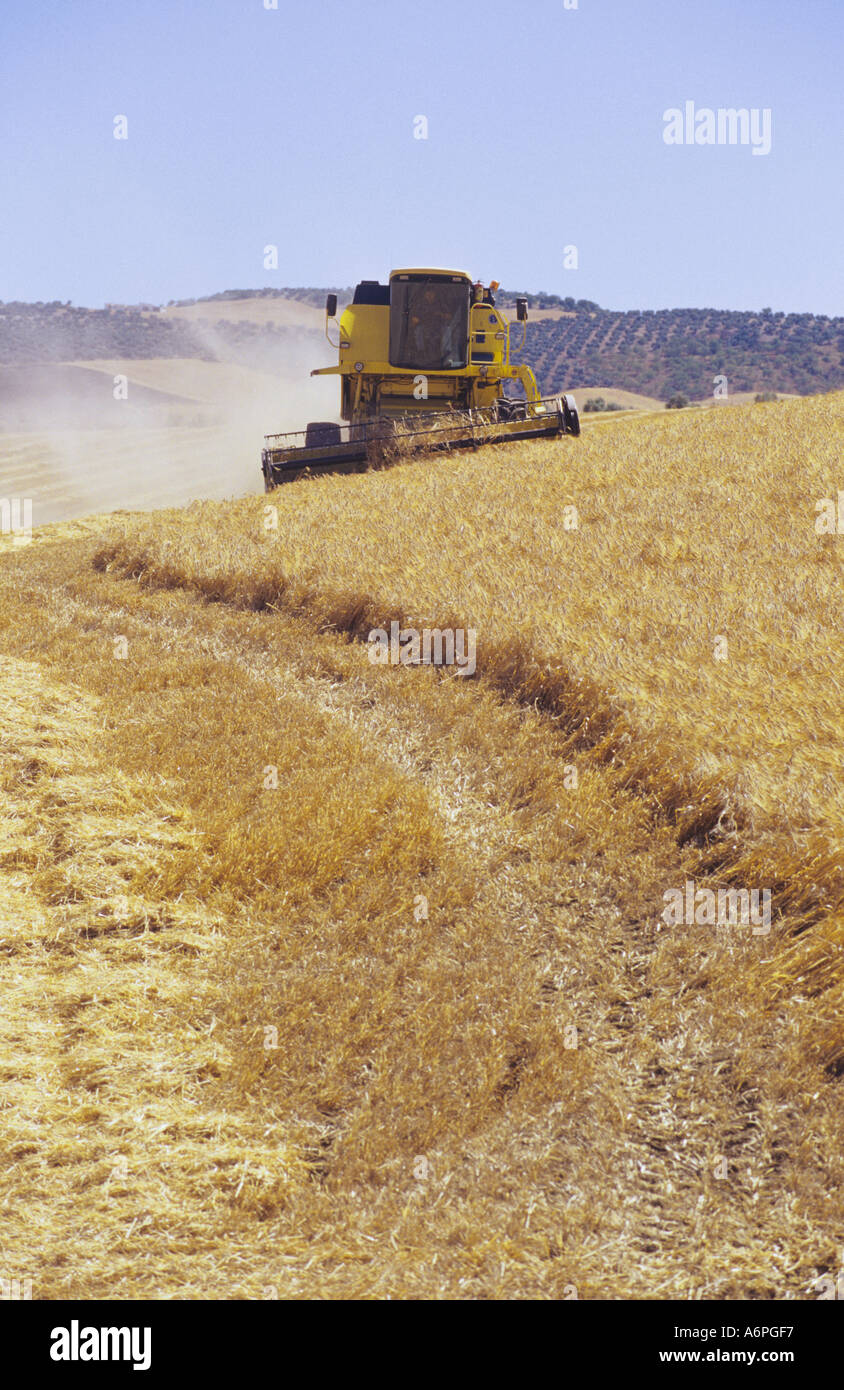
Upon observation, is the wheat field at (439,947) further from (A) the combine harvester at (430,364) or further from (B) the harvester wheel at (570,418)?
(A) the combine harvester at (430,364)

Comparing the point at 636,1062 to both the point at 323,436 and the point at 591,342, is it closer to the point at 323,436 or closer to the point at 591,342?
the point at 323,436

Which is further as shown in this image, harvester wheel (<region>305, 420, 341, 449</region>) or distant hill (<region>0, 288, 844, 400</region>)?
distant hill (<region>0, 288, 844, 400</region>)

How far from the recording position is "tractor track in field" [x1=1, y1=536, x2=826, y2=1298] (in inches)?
115

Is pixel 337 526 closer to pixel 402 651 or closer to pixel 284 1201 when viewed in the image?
pixel 402 651

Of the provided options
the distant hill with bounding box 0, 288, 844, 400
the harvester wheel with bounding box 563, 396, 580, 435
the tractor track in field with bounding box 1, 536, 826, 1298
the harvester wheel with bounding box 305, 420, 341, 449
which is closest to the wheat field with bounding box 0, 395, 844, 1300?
the tractor track in field with bounding box 1, 536, 826, 1298

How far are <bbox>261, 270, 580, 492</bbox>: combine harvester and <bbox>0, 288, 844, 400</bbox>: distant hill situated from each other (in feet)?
162

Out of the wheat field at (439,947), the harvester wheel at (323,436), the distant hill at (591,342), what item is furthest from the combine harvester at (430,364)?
the distant hill at (591,342)

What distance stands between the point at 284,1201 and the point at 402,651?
17.5 ft

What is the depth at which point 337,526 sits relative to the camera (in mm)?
11211

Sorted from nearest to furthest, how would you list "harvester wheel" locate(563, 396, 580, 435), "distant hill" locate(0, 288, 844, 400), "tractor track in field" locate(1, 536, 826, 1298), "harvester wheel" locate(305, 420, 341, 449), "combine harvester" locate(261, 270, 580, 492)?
"tractor track in field" locate(1, 536, 826, 1298), "harvester wheel" locate(305, 420, 341, 449), "harvester wheel" locate(563, 396, 580, 435), "combine harvester" locate(261, 270, 580, 492), "distant hill" locate(0, 288, 844, 400)

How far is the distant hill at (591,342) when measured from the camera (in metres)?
69.1

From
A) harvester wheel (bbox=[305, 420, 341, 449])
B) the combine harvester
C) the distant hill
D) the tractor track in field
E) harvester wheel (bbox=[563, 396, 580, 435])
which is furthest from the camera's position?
the distant hill

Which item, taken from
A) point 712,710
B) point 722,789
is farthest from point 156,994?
point 712,710

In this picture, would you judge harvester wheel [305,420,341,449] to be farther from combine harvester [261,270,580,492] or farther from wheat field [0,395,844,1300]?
wheat field [0,395,844,1300]
